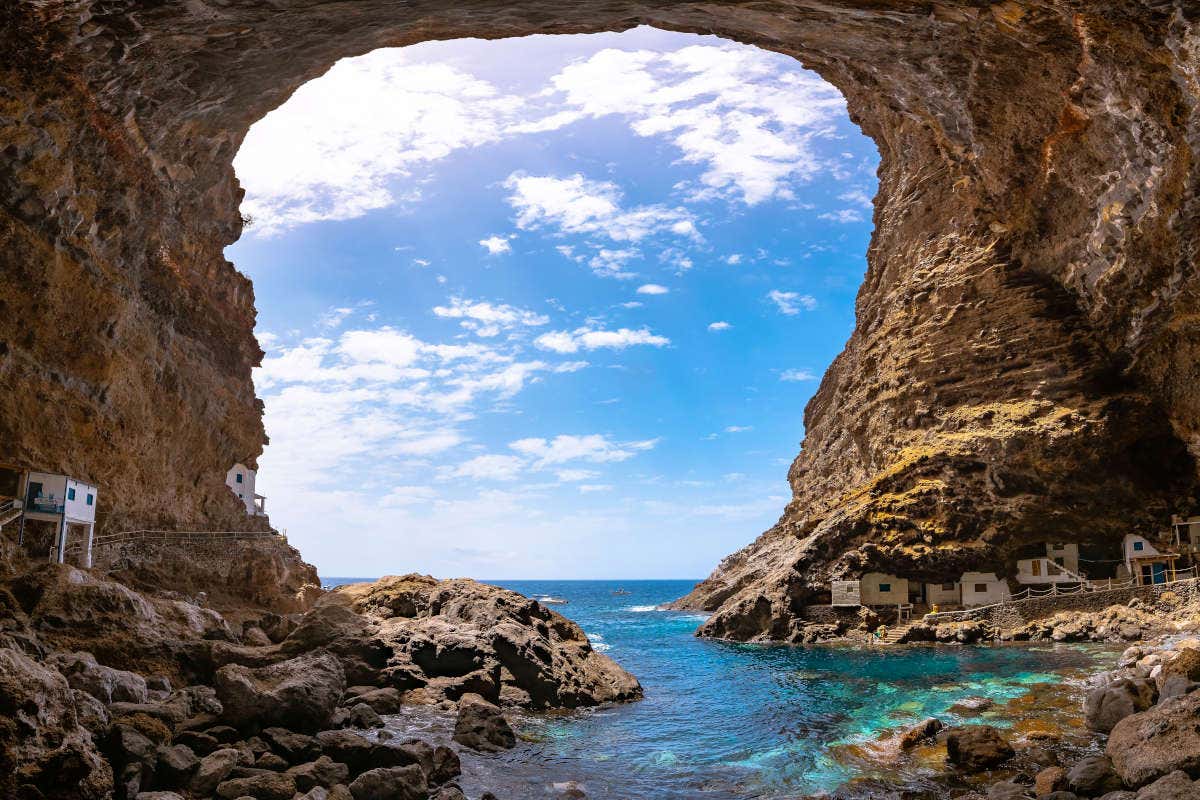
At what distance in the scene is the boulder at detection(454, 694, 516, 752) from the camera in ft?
73.3

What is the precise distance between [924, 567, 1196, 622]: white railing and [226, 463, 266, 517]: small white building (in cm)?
4468

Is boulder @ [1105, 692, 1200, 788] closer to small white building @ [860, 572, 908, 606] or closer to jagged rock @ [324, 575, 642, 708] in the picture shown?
jagged rock @ [324, 575, 642, 708]

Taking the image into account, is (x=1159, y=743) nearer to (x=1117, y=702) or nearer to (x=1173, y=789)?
(x=1173, y=789)

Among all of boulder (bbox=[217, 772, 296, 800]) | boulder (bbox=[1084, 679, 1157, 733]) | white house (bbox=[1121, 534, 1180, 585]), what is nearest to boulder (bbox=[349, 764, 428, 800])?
boulder (bbox=[217, 772, 296, 800])

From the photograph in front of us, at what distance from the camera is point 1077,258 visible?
49.1 metres

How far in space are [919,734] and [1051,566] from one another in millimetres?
34471

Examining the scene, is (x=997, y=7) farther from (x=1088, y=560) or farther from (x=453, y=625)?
(x=1088, y=560)

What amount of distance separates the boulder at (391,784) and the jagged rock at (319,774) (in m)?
0.41

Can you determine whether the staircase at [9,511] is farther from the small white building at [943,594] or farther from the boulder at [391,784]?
the small white building at [943,594]

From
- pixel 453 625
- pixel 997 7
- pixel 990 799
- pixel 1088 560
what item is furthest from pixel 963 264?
pixel 990 799

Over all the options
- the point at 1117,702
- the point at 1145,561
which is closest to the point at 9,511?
the point at 1117,702

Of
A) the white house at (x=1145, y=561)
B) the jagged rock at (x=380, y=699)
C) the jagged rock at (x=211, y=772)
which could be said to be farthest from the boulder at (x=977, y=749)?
the white house at (x=1145, y=561)

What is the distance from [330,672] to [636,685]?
14.5 metres

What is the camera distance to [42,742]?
43.4ft
